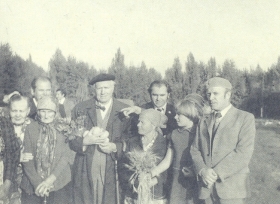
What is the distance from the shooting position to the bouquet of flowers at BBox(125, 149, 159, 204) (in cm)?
328

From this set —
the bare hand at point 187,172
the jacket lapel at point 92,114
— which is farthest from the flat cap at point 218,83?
the jacket lapel at point 92,114

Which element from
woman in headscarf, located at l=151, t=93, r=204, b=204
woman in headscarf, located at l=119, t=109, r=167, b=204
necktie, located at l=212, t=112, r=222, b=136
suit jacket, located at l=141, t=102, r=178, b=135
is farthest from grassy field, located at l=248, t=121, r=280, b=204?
necktie, located at l=212, t=112, r=222, b=136

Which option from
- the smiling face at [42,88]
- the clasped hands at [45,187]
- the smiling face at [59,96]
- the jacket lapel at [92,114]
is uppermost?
the smiling face at [59,96]

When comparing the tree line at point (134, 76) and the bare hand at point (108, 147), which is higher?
the tree line at point (134, 76)

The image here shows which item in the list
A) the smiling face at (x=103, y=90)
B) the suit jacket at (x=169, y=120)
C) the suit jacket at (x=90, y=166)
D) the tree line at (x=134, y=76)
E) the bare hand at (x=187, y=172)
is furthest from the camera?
the tree line at (x=134, y=76)

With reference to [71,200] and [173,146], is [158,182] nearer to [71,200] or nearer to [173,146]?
[173,146]

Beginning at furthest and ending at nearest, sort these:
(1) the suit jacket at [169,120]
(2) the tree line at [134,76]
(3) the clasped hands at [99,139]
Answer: (2) the tree line at [134,76] < (1) the suit jacket at [169,120] < (3) the clasped hands at [99,139]

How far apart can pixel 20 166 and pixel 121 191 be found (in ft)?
3.94

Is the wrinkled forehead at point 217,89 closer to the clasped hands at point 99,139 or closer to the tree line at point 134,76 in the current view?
the clasped hands at point 99,139

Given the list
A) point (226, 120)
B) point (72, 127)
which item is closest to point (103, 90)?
point (72, 127)

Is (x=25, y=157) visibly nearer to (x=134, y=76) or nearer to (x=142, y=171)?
(x=142, y=171)

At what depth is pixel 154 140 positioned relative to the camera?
3.56 metres

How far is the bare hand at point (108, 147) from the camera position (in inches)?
142

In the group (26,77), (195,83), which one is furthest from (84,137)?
(195,83)
